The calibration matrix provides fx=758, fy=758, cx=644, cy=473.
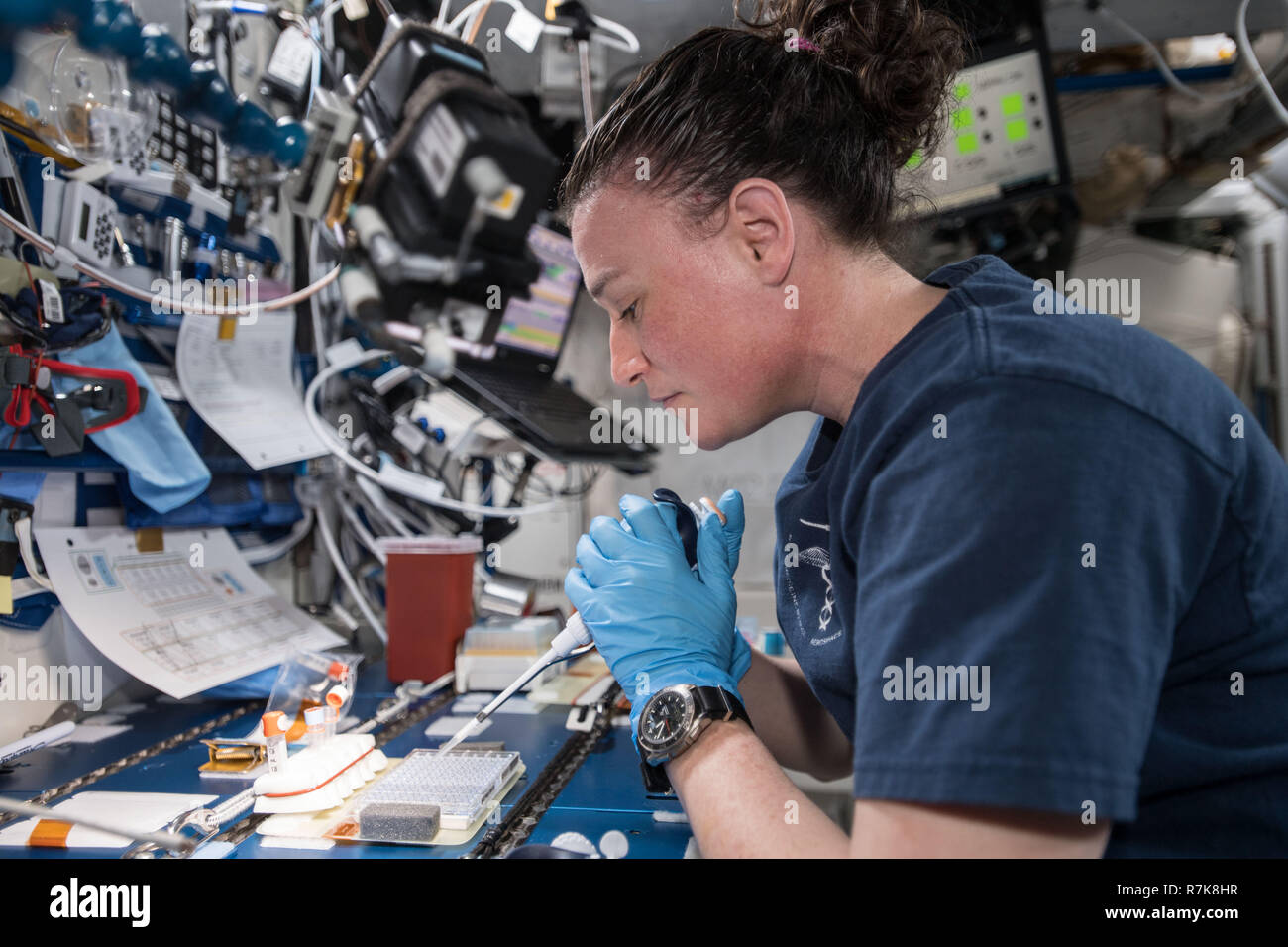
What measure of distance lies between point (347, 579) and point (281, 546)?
0.53 ft

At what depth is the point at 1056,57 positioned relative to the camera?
7.70ft

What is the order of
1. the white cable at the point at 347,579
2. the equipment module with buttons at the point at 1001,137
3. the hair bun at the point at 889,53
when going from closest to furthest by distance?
1. the hair bun at the point at 889,53
2. the white cable at the point at 347,579
3. the equipment module with buttons at the point at 1001,137

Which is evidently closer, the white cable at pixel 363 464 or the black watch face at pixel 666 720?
the black watch face at pixel 666 720

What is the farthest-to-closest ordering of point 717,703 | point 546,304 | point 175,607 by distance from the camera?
point 546,304 → point 175,607 → point 717,703

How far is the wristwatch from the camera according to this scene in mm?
768

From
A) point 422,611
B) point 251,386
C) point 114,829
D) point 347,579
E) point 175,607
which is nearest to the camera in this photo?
point 114,829

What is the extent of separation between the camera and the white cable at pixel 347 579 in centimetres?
178

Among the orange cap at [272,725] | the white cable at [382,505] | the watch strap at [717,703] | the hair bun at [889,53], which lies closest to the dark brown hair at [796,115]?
the hair bun at [889,53]

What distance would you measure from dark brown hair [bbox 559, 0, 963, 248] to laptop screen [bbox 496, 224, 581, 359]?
1418 millimetres

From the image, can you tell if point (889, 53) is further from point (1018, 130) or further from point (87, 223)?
point (1018, 130)

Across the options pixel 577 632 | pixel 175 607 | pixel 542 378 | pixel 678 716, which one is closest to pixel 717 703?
pixel 678 716

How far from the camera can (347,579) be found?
1.80 metres

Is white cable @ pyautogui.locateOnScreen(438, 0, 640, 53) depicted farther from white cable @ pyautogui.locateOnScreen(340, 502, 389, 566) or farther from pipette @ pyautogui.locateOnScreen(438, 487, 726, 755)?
white cable @ pyautogui.locateOnScreen(340, 502, 389, 566)

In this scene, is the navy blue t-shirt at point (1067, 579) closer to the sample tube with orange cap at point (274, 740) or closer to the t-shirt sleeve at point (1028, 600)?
the t-shirt sleeve at point (1028, 600)
